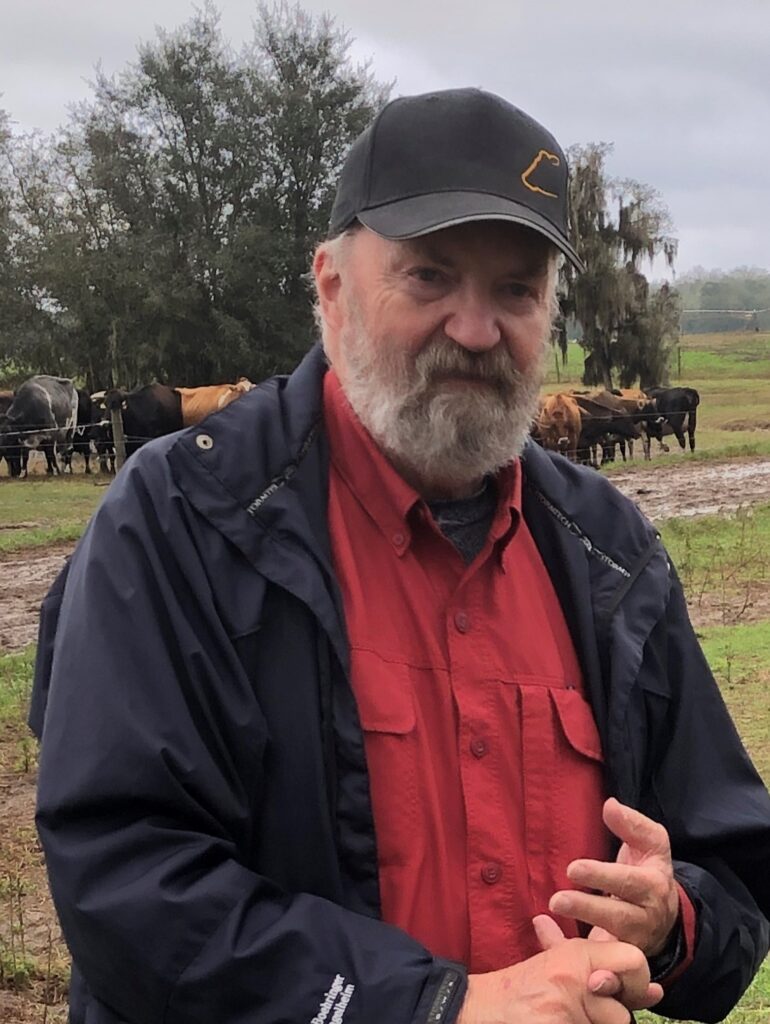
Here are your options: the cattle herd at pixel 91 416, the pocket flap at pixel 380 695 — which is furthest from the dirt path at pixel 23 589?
the cattle herd at pixel 91 416

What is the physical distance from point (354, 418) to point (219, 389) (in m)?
25.8

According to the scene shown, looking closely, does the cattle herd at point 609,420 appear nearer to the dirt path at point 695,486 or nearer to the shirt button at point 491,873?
the dirt path at point 695,486

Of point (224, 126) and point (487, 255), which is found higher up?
point (224, 126)

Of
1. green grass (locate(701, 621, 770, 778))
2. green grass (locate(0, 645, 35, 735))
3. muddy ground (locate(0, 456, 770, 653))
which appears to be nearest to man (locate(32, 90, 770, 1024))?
green grass (locate(701, 621, 770, 778))

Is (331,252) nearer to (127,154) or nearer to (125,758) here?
(125,758)

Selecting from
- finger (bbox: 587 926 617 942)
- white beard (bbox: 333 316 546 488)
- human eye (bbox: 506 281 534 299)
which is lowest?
finger (bbox: 587 926 617 942)

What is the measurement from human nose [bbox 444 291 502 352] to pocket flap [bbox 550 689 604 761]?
1.93 ft

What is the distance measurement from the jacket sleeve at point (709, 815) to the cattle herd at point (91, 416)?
2354 centimetres

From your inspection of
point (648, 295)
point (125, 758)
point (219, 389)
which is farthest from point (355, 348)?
point (648, 295)

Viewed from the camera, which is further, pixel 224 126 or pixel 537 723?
pixel 224 126

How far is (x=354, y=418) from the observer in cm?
202

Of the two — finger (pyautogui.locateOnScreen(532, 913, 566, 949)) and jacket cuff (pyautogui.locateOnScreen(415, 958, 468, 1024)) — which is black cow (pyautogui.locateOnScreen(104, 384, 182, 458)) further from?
jacket cuff (pyautogui.locateOnScreen(415, 958, 468, 1024))

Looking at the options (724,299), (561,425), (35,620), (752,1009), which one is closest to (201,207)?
(561,425)

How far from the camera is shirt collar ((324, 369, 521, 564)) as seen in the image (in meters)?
1.90
